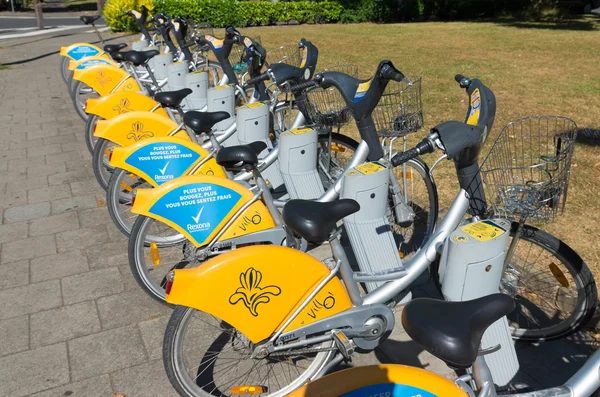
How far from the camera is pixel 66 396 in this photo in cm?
274

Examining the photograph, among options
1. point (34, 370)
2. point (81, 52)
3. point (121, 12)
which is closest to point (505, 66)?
point (81, 52)

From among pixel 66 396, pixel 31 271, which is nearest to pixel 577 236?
pixel 66 396

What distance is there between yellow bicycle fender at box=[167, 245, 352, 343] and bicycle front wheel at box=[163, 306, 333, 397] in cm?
15

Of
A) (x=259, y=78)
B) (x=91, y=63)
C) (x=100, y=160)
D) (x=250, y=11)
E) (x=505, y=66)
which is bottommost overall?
(x=100, y=160)

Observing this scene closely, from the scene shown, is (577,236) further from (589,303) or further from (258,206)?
(258,206)

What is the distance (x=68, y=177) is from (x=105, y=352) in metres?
3.05

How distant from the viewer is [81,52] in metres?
7.93

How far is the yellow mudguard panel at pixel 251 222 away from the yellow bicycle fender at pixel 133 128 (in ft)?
4.86

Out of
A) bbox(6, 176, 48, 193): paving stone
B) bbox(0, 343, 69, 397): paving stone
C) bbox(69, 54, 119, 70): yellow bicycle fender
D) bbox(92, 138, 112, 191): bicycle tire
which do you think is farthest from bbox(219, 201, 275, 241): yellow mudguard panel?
bbox(69, 54, 119, 70): yellow bicycle fender

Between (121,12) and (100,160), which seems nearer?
(100,160)

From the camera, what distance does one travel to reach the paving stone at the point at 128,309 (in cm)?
332

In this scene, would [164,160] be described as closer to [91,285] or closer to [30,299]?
[91,285]

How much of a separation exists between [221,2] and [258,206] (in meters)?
15.6

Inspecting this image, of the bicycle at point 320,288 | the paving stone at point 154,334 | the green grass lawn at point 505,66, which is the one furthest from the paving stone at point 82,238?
the green grass lawn at point 505,66
